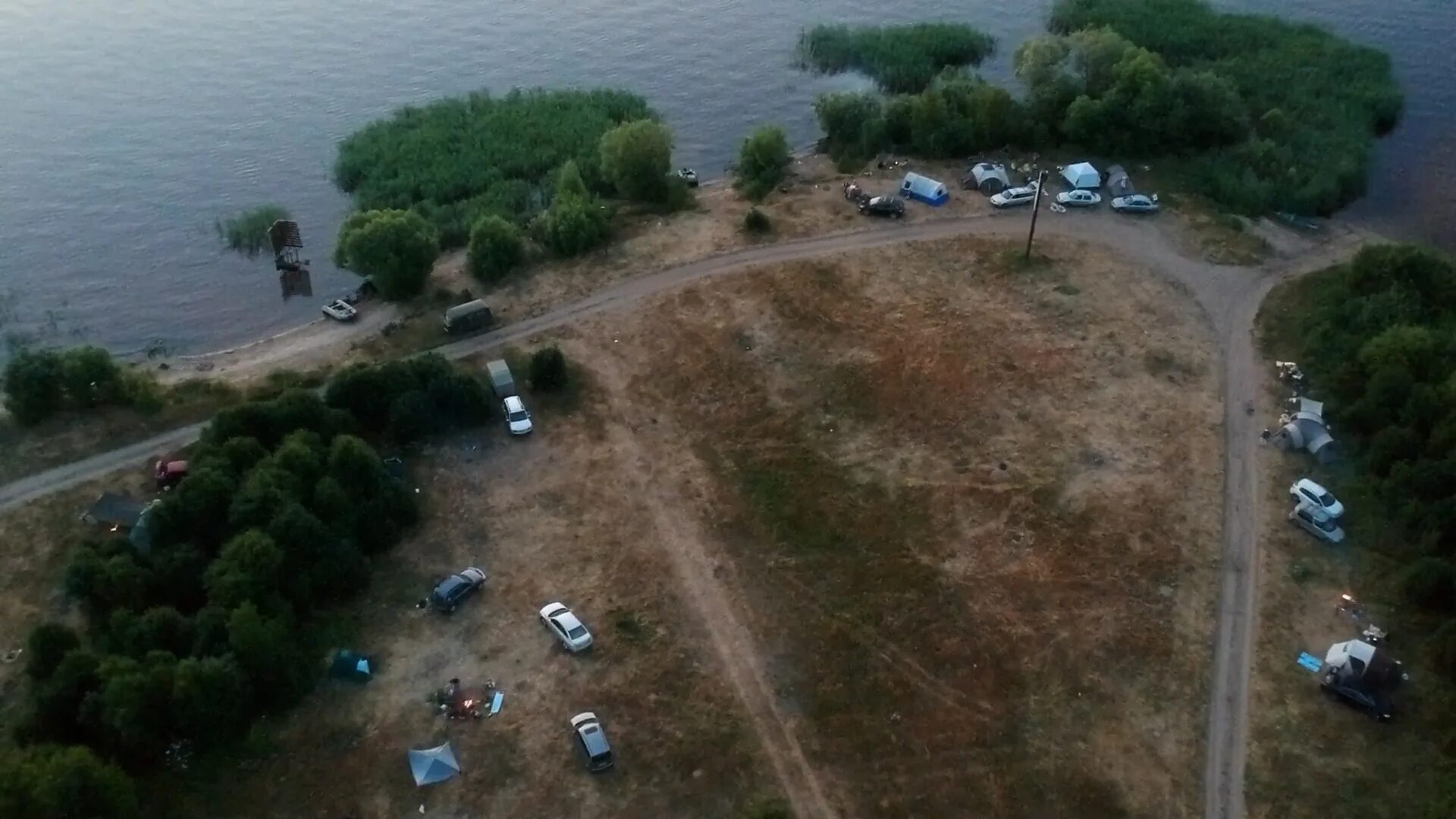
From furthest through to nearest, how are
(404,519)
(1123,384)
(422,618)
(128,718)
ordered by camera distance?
(1123,384), (404,519), (422,618), (128,718)

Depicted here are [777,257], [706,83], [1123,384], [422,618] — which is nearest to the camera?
[422,618]

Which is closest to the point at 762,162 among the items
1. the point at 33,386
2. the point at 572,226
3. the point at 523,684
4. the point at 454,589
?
the point at 572,226

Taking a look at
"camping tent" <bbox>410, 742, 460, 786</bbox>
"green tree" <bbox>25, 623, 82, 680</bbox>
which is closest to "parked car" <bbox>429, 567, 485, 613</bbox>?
"camping tent" <bbox>410, 742, 460, 786</bbox>

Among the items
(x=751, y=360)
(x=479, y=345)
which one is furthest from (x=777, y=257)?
(x=479, y=345)

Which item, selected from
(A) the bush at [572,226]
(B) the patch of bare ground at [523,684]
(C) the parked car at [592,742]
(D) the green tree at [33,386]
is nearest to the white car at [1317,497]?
(B) the patch of bare ground at [523,684]

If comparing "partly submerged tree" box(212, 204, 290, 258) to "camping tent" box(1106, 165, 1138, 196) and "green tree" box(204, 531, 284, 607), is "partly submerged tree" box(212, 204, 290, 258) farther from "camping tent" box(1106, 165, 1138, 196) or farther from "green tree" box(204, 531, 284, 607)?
"camping tent" box(1106, 165, 1138, 196)

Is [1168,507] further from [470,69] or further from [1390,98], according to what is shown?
[470,69]

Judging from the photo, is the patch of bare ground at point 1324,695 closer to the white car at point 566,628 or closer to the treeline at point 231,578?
the white car at point 566,628
